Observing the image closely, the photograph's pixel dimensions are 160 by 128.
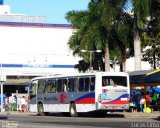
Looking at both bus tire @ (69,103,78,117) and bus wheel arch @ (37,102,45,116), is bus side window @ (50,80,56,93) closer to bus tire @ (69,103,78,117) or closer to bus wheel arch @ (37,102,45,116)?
bus wheel arch @ (37,102,45,116)

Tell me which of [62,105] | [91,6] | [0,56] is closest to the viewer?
[62,105]

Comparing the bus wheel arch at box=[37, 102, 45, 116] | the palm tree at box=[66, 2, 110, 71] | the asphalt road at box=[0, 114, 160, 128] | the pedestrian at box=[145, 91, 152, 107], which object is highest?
the palm tree at box=[66, 2, 110, 71]

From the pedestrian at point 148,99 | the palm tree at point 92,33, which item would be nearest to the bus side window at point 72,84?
the pedestrian at point 148,99

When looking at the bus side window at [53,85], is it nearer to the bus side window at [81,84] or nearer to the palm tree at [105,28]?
the bus side window at [81,84]

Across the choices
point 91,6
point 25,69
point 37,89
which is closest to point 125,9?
point 91,6

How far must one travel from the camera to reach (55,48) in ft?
331

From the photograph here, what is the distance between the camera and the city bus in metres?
33.9

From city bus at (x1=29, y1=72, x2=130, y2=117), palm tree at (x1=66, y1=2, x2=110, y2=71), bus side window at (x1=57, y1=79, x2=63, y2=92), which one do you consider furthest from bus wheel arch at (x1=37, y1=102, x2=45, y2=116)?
palm tree at (x1=66, y1=2, x2=110, y2=71)

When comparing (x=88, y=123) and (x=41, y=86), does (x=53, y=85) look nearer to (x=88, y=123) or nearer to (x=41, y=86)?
(x=41, y=86)

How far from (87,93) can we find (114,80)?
194 centimetres

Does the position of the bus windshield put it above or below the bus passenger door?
above

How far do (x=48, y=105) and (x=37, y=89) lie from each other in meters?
1.97

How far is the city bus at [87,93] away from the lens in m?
33.9

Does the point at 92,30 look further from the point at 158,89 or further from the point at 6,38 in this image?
the point at 6,38
